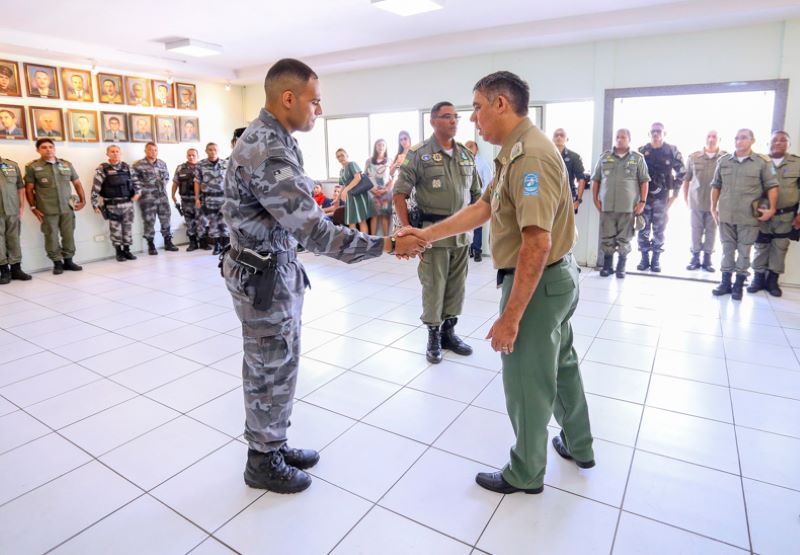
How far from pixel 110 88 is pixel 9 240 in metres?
2.70

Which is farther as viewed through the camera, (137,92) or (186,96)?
(186,96)

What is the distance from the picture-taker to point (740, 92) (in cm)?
532

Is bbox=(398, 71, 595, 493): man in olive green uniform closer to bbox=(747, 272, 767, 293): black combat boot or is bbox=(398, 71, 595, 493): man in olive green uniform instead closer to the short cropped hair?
the short cropped hair

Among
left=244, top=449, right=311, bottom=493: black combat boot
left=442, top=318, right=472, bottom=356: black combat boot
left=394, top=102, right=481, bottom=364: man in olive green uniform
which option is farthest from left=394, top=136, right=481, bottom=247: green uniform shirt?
left=244, top=449, right=311, bottom=493: black combat boot

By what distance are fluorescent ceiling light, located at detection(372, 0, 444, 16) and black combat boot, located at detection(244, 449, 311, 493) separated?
432 centimetres

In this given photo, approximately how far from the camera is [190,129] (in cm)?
837

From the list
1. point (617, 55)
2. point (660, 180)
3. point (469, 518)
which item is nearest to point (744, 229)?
point (660, 180)

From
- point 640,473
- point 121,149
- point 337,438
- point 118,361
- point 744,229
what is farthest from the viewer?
point 121,149

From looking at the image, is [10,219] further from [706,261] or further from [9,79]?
[706,261]

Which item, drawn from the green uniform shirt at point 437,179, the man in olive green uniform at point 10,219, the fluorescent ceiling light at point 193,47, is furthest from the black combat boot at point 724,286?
the man in olive green uniform at point 10,219

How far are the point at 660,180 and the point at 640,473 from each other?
15.3ft

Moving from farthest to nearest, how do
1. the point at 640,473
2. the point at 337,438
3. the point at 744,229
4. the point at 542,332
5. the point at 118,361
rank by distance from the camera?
the point at 744,229
the point at 118,361
the point at 337,438
the point at 640,473
the point at 542,332

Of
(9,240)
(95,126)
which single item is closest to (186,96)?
(95,126)

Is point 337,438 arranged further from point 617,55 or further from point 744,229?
point 617,55
